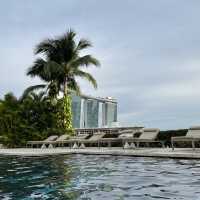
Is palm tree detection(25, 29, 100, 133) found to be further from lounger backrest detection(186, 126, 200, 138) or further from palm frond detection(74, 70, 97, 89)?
lounger backrest detection(186, 126, 200, 138)

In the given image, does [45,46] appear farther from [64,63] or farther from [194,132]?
[194,132]

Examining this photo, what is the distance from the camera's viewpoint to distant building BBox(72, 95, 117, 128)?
47250mm

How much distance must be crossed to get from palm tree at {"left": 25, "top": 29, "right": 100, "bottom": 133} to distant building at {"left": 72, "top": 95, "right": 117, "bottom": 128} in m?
21.0

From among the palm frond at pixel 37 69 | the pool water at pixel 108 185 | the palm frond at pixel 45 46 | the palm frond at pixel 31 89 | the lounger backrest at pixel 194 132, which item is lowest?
the pool water at pixel 108 185

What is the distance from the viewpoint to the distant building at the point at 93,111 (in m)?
47.2

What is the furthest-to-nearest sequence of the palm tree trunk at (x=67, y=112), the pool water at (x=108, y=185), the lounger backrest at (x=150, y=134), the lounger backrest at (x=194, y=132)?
1. the palm tree trunk at (x=67, y=112)
2. the lounger backrest at (x=150, y=134)
3. the lounger backrest at (x=194, y=132)
4. the pool water at (x=108, y=185)

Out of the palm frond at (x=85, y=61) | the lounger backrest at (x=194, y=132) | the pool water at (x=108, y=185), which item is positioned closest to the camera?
the pool water at (x=108, y=185)

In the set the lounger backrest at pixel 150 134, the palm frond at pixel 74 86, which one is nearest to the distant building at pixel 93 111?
the palm frond at pixel 74 86

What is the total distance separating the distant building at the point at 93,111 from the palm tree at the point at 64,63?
21.0m

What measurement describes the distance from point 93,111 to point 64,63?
25.0 meters

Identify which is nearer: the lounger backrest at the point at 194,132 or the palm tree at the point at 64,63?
the lounger backrest at the point at 194,132

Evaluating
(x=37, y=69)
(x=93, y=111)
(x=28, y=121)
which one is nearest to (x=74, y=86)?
(x=37, y=69)

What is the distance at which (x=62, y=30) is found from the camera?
25.4 meters

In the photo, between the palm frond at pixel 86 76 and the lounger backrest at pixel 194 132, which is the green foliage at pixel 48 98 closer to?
the palm frond at pixel 86 76
